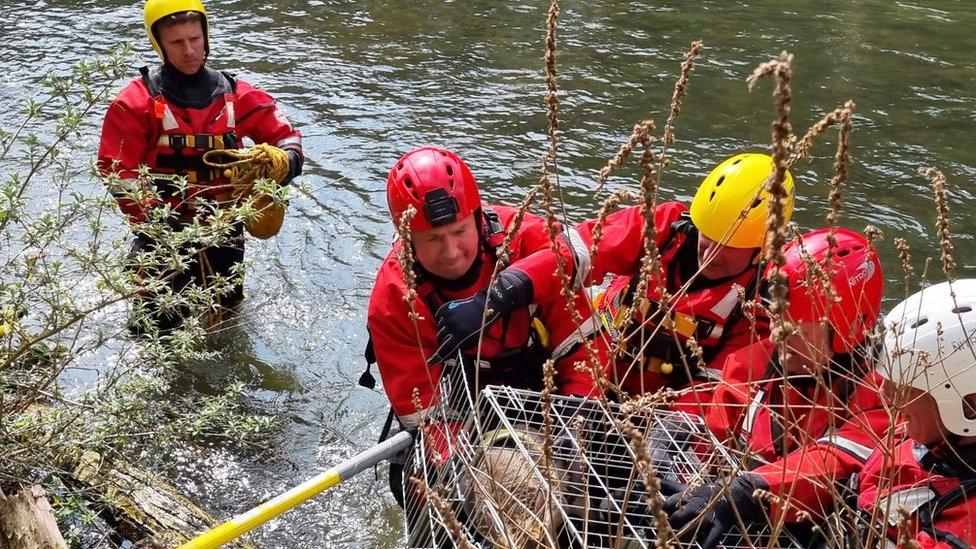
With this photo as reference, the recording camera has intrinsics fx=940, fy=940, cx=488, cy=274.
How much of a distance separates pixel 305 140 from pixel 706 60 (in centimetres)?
483

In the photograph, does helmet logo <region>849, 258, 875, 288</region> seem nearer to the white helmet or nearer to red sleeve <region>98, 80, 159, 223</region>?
the white helmet

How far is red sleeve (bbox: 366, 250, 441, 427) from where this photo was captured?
3881mm

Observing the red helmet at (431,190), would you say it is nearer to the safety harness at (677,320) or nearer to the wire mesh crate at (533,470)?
the wire mesh crate at (533,470)

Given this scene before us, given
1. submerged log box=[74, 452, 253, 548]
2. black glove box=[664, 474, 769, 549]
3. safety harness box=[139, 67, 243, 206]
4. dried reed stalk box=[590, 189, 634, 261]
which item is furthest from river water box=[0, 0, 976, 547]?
dried reed stalk box=[590, 189, 634, 261]

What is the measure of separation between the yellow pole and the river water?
1.41 metres

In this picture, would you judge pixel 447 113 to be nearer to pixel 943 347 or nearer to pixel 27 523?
pixel 27 523

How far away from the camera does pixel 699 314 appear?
4043 millimetres

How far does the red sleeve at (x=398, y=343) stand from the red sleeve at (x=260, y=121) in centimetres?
238

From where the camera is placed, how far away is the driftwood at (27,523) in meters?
3.58

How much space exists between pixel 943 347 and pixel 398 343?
209cm

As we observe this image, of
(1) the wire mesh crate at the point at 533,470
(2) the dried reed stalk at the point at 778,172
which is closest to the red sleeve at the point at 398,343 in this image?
(1) the wire mesh crate at the point at 533,470

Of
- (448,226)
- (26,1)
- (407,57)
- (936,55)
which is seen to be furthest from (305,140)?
(936,55)

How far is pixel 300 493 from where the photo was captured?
3.49 meters

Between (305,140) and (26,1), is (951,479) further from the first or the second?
(26,1)
